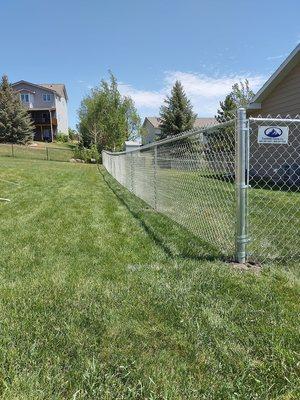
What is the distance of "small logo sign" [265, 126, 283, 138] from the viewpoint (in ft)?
11.5

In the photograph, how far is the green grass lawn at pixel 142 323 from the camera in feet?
6.52

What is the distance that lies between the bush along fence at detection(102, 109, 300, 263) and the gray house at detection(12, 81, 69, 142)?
154 feet

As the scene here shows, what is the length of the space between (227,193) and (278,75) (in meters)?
6.93

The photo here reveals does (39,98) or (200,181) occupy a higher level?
(39,98)

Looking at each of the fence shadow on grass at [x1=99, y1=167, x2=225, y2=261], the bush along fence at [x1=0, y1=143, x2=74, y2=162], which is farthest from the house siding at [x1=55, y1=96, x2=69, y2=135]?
the fence shadow on grass at [x1=99, y1=167, x2=225, y2=261]

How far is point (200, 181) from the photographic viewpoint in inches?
207

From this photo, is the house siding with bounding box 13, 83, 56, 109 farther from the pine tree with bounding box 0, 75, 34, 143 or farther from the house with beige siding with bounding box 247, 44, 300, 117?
the house with beige siding with bounding box 247, 44, 300, 117

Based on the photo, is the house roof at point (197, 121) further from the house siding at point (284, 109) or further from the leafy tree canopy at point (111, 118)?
the house siding at point (284, 109)

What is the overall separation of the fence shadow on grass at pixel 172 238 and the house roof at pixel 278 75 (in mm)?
7071

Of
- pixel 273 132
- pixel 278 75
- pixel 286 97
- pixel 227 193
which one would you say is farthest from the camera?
pixel 286 97

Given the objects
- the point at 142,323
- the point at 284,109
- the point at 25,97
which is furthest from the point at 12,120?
the point at 142,323

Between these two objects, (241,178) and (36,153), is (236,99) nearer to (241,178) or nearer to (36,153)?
(36,153)

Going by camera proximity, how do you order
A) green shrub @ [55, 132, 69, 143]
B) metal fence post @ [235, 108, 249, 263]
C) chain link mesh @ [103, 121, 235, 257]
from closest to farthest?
metal fence post @ [235, 108, 249, 263], chain link mesh @ [103, 121, 235, 257], green shrub @ [55, 132, 69, 143]

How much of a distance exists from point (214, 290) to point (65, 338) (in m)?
1.33
